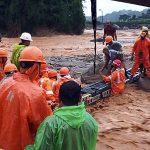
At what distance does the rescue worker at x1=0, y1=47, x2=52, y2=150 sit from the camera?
3609mm

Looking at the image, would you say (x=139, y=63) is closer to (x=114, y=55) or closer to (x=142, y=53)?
(x=142, y=53)

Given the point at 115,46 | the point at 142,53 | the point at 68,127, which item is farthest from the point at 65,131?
the point at 142,53

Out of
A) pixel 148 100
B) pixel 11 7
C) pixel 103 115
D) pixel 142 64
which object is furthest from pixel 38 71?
pixel 11 7

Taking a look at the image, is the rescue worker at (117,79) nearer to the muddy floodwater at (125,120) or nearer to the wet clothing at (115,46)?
the muddy floodwater at (125,120)

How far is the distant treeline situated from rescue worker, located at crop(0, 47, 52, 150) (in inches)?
1398

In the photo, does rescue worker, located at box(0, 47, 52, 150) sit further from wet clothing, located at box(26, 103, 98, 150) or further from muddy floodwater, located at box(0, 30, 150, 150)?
muddy floodwater, located at box(0, 30, 150, 150)

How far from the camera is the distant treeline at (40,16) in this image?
129 feet

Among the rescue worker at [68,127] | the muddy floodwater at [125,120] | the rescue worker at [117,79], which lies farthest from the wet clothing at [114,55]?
the rescue worker at [68,127]

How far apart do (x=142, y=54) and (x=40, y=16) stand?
29.0 meters

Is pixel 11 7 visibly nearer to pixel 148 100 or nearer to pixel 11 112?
pixel 148 100

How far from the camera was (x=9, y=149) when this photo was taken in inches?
146

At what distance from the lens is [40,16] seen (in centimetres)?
4034

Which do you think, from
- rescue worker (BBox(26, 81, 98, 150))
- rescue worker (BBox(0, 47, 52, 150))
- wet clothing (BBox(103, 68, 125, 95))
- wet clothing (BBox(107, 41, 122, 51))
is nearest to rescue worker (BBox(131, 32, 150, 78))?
wet clothing (BBox(107, 41, 122, 51))

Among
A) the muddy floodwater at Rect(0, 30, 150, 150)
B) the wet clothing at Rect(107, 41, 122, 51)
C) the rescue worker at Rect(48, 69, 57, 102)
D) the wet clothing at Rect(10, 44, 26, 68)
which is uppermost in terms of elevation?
the wet clothing at Rect(10, 44, 26, 68)
